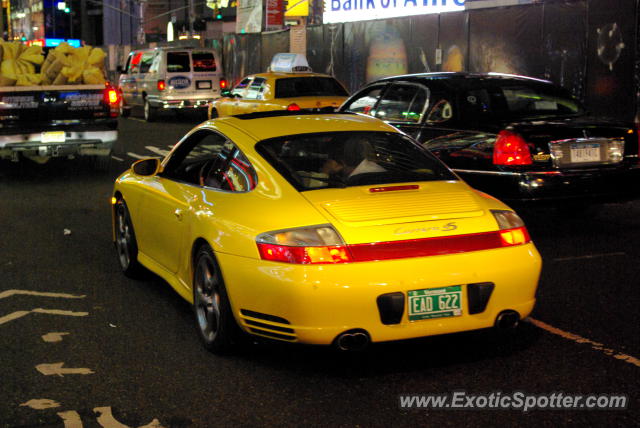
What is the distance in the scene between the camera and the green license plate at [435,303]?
4.52m

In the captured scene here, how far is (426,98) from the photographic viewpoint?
29.7 ft

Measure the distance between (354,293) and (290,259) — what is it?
1.20 feet

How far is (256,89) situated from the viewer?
18.3 m

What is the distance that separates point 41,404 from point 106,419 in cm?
40

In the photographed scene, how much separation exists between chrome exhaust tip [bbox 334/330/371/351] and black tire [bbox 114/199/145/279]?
278 cm

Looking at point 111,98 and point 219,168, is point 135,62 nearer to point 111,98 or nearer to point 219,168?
point 111,98

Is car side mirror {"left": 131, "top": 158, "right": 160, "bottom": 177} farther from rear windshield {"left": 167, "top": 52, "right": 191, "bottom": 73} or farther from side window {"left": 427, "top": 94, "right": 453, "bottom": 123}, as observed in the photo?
rear windshield {"left": 167, "top": 52, "right": 191, "bottom": 73}

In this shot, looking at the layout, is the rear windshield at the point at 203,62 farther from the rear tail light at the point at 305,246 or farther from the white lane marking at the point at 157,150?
the rear tail light at the point at 305,246

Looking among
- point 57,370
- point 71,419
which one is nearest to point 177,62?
point 57,370

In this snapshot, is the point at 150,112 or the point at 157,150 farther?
the point at 150,112

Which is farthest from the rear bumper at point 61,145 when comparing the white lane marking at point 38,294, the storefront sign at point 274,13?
the storefront sign at point 274,13

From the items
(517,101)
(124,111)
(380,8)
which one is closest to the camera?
(517,101)

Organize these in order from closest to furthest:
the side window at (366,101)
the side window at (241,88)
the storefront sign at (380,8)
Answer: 1. the side window at (366,101)
2. the side window at (241,88)
3. the storefront sign at (380,8)

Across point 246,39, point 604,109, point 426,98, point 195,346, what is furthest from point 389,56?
point 195,346
